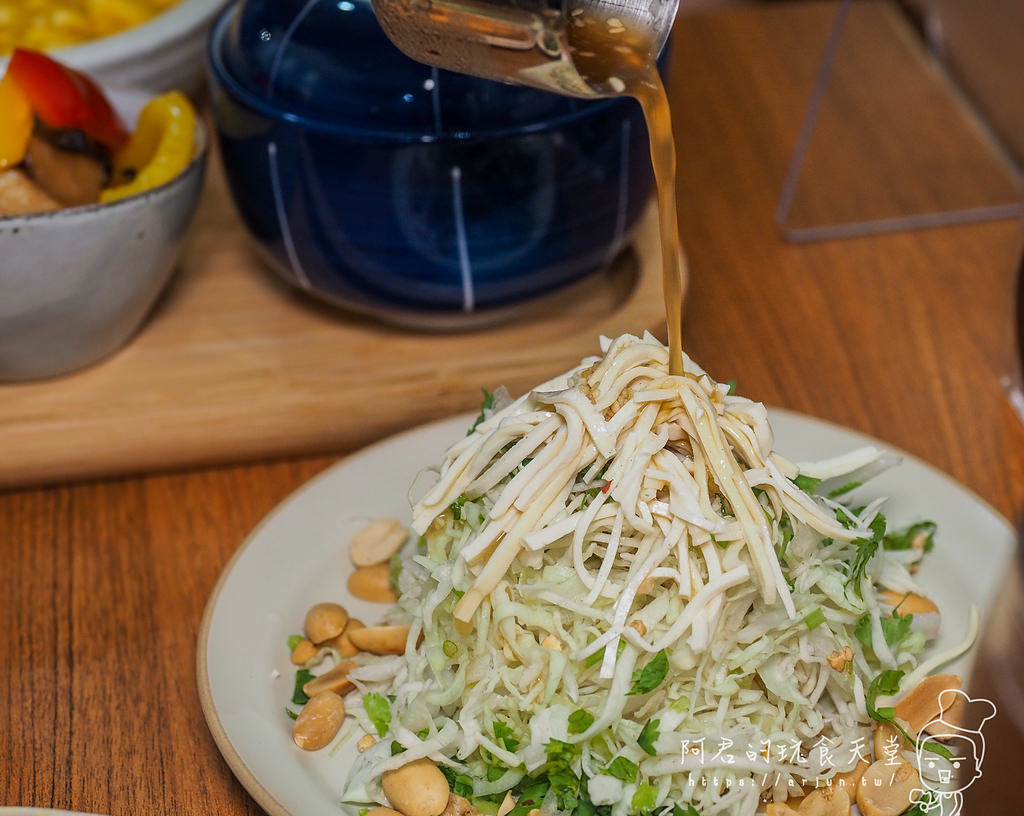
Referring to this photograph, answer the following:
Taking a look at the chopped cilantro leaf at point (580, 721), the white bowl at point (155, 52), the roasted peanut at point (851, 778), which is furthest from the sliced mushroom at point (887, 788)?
the white bowl at point (155, 52)

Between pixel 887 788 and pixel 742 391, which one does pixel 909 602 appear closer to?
pixel 887 788

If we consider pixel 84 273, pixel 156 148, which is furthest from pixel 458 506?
pixel 156 148

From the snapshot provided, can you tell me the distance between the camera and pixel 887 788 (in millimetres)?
922

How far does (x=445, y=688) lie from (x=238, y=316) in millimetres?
722

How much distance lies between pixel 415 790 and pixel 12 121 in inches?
34.1

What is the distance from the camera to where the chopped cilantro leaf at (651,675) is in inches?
35.4

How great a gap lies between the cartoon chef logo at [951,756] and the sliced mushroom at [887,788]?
1 centimetres

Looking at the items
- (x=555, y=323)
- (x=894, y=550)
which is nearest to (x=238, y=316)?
(x=555, y=323)

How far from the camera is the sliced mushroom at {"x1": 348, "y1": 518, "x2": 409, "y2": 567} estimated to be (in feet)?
3.83

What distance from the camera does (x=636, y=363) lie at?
99cm

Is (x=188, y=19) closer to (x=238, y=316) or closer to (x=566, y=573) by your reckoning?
(x=238, y=316)

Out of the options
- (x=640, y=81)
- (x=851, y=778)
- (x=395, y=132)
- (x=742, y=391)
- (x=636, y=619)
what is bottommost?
(x=742, y=391)

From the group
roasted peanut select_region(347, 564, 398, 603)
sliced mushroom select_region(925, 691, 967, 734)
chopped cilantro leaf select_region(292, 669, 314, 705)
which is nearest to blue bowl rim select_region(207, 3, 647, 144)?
roasted peanut select_region(347, 564, 398, 603)

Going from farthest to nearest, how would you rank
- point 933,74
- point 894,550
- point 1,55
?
1. point 933,74
2. point 1,55
3. point 894,550
